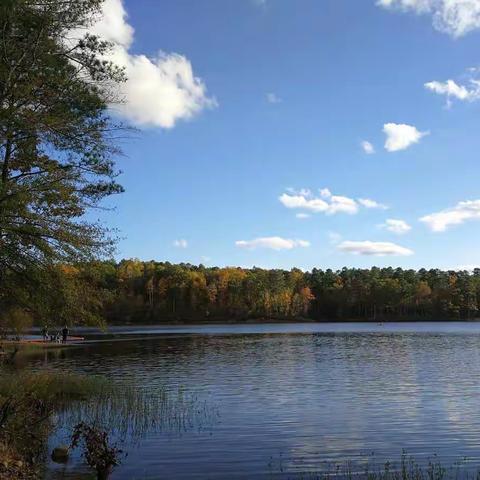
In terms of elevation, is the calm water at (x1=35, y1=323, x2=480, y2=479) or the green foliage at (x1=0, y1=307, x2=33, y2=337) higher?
the green foliage at (x1=0, y1=307, x2=33, y2=337)

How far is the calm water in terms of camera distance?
1758 cm

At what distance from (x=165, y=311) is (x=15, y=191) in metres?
184

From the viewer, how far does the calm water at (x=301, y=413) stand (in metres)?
17.6

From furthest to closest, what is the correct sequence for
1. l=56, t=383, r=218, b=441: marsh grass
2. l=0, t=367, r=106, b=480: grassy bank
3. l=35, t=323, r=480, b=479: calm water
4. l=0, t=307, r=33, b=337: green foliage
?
1. l=56, t=383, r=218, b=441: marsh grass
2. l=0, t=307, r=33, b=337: green foliage
3. l=35, t=323, r=480, b=479: calm water
4. l=0, t=367, r=106, b=480: grassy bank

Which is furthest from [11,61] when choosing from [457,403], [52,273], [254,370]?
[254,370]

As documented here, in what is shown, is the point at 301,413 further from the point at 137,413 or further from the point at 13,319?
the point at 13,319

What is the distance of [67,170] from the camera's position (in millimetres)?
18531

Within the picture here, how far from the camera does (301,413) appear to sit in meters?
25.2

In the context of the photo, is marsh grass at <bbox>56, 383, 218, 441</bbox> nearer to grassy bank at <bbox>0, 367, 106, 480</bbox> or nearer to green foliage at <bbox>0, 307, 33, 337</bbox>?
grassy bank at <bbox>0, 367, 106, 480</bbox>

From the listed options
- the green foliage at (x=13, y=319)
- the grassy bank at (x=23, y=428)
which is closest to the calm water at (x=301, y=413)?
the grassy bank at (x=23, y=428)

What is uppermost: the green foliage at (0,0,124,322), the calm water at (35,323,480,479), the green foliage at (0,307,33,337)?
the green foliage at (0,0,124,322)

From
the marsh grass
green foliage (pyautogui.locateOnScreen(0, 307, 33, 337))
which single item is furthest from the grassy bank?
green foliage (pyautogui.locateOnScreen(0, 307, 33, 337))

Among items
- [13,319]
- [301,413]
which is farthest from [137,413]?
[13,319]

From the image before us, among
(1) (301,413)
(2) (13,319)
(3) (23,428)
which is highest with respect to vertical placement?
(2) (13,319)
